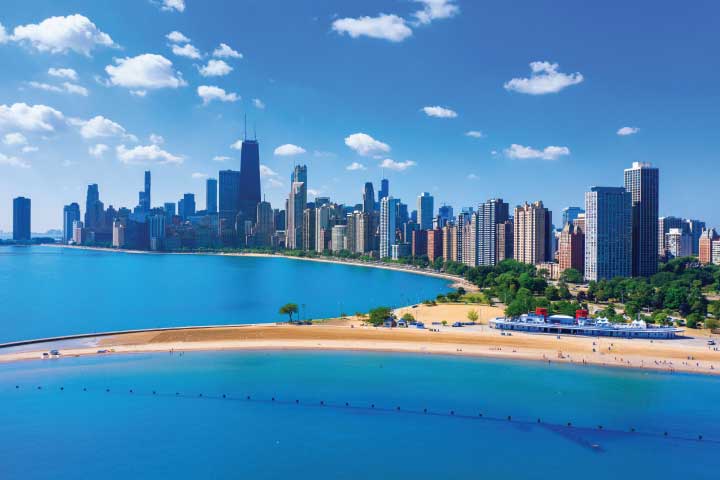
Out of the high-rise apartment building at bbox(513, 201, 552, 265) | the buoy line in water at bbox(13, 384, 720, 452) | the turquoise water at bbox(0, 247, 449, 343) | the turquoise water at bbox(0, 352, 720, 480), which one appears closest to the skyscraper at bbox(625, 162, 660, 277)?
the high-rise apartment building at bbox(513, 201, 552, 265)

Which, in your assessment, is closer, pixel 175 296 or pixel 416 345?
pixel 416 345

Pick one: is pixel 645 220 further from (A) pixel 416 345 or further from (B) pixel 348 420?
(B) pixel 348 420

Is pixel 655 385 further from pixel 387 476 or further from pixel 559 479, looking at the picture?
pixel 387 476

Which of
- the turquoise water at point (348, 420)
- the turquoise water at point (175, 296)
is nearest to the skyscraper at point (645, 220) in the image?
the turquoise water at point (175, 296)

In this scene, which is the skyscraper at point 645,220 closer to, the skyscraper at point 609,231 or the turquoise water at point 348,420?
the skyscraper at point 609,231

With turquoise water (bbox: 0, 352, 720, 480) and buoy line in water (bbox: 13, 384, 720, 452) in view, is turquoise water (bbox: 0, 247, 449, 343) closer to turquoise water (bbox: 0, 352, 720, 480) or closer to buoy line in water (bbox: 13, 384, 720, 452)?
turquoise water (bbox: 0, 352, 720, 480)

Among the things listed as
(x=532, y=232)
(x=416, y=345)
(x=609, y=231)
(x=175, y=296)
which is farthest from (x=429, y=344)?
(x=532, y=232)
